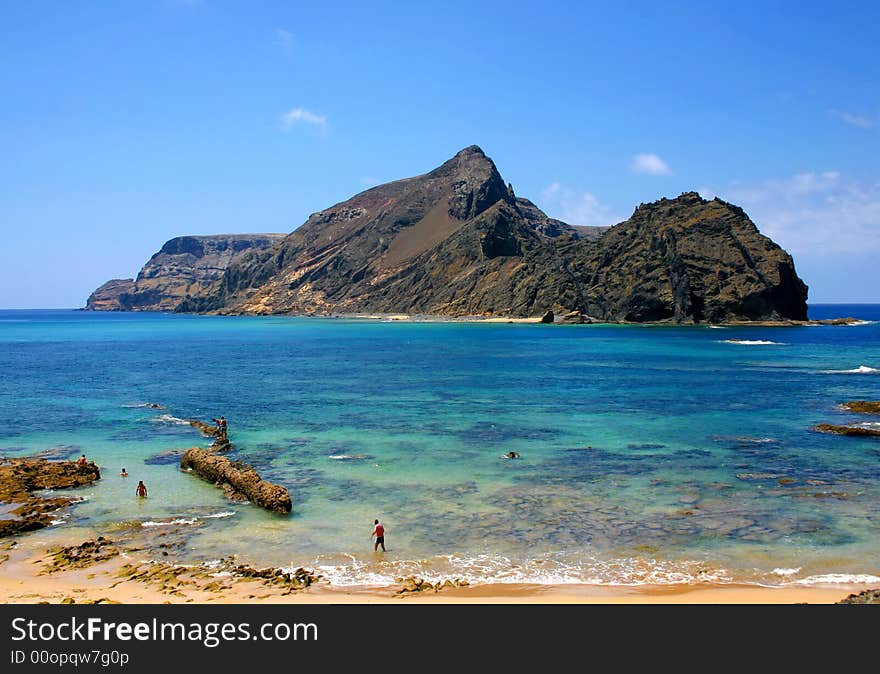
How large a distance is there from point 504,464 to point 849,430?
22.2 meters

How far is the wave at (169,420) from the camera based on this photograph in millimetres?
46688

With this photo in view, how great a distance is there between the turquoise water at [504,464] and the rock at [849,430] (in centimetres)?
125

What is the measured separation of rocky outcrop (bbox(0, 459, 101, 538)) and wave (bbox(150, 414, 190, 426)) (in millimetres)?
11674

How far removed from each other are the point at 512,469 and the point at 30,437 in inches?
1262

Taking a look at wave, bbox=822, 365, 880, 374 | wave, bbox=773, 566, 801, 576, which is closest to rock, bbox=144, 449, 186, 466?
wave, bbox=773, 566, 801, 576

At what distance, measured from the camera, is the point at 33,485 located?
29.9 m

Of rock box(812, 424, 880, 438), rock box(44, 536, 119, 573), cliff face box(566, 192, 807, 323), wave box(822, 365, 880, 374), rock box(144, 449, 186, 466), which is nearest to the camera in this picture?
rock box(44, 536, 119, 573)

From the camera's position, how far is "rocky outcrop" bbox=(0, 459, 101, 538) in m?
24.8

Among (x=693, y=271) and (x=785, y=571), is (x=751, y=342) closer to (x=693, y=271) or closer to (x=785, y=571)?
(x=693, y=271)

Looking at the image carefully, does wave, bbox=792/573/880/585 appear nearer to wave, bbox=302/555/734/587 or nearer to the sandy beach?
the sandy beach

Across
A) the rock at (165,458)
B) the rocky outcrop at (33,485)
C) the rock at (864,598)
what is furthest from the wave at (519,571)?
the rock at (165,458)

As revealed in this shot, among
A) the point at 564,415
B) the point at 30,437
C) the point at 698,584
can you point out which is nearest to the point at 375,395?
the point at 564,415

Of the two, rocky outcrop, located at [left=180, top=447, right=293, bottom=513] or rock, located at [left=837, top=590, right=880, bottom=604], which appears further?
rocky outcrop, located at [left=180, top=447, right=293, bottom=513]

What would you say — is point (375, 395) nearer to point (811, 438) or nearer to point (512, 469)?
point (512, 469)
